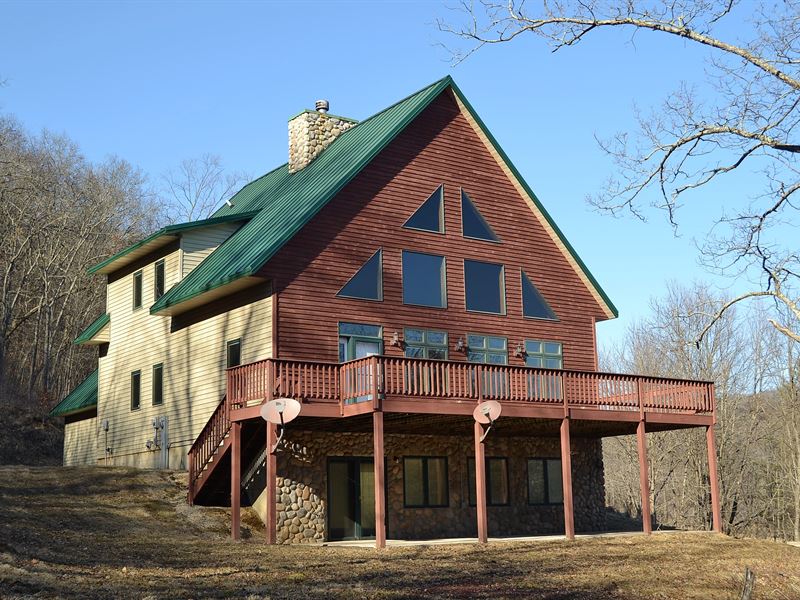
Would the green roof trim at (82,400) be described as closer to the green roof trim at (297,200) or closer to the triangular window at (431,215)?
the green roof trim at (297,200)

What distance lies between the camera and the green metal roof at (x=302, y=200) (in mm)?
23562

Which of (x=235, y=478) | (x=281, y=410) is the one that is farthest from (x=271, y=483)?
(x=281, y=410)

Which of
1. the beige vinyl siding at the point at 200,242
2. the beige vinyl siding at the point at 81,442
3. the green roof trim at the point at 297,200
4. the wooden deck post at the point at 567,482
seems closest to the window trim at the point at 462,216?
the green roof trim at the point at 297,200

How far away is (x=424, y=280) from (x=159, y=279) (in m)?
8.17

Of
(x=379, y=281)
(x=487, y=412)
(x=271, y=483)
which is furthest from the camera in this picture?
(x=379, y=281)

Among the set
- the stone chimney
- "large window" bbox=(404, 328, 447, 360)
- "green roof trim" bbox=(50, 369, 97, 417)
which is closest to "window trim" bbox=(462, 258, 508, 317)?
"large window" bbox=(404, 328, 447, 360)

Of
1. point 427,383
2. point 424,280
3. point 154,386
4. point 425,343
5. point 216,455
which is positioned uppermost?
point 424,280

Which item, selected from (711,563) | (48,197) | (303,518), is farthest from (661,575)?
(48,197)

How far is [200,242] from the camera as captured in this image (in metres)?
27.7

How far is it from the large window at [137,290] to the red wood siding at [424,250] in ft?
27.6

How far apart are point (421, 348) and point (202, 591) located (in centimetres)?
1360

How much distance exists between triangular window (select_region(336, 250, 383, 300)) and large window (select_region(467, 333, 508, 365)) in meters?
3.13

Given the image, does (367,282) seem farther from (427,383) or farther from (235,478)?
(235,478)

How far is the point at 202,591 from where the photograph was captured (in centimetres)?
1230
